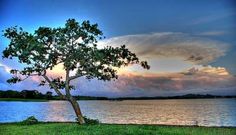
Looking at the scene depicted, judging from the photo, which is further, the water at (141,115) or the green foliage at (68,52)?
the water at (141,115)

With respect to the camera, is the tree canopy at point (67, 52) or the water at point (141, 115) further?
the water at point (141, 115)

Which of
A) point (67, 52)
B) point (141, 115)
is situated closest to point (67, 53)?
point (67, 52)

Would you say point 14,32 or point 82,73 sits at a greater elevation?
point 14,32

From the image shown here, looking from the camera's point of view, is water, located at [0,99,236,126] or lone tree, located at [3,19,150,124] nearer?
lone tree, located at [3,19,150,124]

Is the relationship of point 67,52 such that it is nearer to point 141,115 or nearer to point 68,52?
point 68,52

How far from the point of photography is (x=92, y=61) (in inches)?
1177

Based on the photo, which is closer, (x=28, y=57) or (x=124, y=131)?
(x=124, y=131)

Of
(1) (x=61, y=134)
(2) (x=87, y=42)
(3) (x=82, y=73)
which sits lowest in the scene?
(1) (x=61, y=134)

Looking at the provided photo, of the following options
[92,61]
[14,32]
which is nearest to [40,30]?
[14,32]

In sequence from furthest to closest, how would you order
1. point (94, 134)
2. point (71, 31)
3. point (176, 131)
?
point (71, 31) < point (176, 131) < point (94, 134)

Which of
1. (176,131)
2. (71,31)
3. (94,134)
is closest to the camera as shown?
(94,134)

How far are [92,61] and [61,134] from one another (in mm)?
7864

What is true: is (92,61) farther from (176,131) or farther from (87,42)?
(176,131)

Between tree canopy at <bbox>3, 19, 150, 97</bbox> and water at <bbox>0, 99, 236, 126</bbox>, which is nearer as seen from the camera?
tree canopy at <bbox>3, 19, 150, 97</bbox>
